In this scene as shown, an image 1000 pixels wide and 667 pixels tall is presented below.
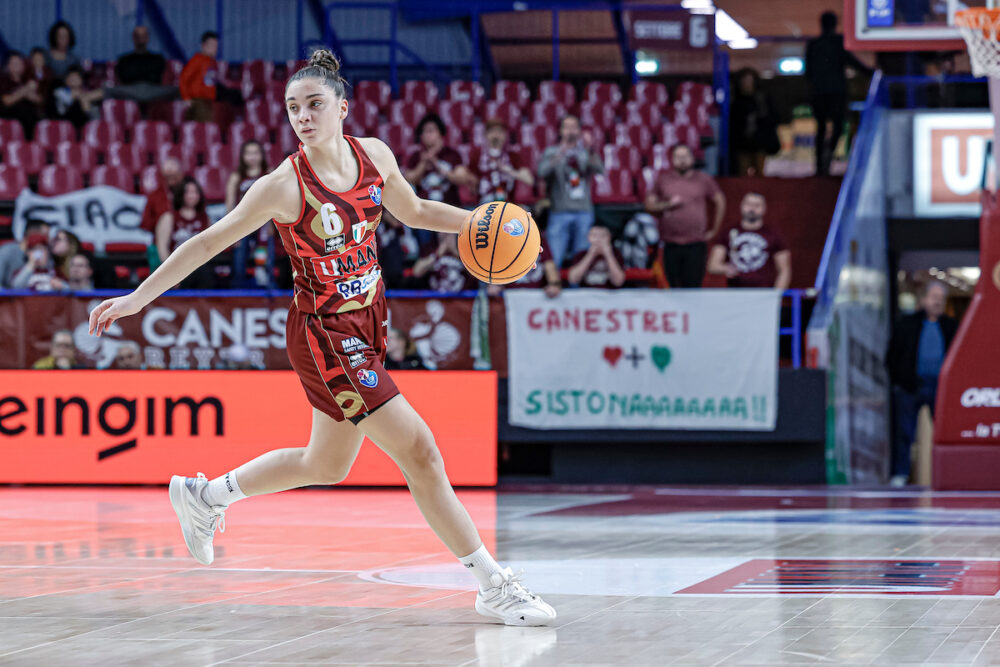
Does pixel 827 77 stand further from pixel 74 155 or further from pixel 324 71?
pixel 324 71

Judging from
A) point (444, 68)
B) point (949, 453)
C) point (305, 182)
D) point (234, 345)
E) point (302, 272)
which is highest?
point (444, 68)

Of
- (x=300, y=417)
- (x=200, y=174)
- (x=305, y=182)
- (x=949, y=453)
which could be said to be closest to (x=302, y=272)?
(x=305, y=182)

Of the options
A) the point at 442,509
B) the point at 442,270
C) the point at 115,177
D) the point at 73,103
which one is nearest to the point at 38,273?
the point at 115,177

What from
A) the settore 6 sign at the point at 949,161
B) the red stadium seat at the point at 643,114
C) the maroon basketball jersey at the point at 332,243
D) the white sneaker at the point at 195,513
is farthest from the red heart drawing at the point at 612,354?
the maroon basketball jersey at the point at 332,243

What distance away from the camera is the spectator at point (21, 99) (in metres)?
18.1

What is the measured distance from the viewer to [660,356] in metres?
13.7

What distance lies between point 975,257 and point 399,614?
1539 centimetres

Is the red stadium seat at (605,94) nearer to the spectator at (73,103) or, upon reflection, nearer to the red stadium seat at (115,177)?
the red stadium seat at (115,177)

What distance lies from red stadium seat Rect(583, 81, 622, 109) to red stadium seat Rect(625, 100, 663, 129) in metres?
0.22

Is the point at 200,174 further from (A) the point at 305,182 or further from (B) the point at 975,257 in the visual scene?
(A) the point at 305,182

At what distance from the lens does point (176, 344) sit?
14.0m

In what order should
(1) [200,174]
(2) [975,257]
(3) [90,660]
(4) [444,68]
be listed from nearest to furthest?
(3) [90,660], (1) [200,174], (2) [975,257], (4) [444,68]

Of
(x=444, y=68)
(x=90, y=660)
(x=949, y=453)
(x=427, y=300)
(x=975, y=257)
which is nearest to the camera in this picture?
(x=90, y=660)

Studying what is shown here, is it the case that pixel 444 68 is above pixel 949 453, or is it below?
above
